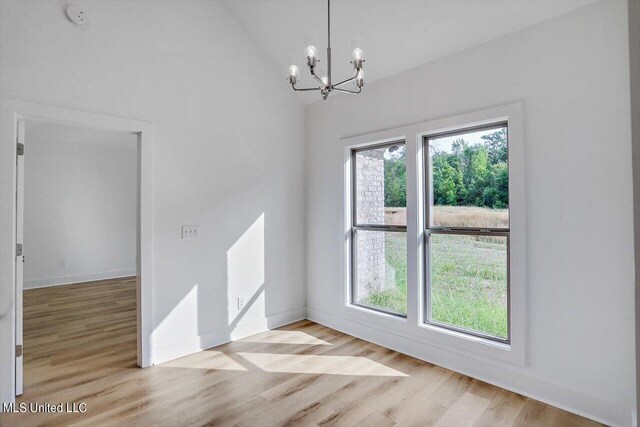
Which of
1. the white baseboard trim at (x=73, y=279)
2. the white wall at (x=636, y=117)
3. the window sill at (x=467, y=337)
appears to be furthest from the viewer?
the white baseboard trim at (x=73, y=279)

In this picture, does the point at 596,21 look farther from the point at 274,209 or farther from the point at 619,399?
the point at 274,209

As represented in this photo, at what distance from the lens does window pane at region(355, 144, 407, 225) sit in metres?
3.47

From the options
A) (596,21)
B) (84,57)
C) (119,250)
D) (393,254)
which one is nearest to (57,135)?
(119,250)

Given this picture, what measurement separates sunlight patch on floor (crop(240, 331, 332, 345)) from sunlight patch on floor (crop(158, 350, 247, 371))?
45 cm

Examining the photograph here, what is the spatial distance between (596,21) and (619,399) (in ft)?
8.04

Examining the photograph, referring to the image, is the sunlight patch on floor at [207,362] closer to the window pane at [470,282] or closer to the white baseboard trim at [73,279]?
the window pane at [470,282]

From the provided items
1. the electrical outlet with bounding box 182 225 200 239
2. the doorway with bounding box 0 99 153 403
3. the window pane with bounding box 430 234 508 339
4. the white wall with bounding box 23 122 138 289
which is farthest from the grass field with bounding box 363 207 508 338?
the white wall with bounding box 23 122 138 289

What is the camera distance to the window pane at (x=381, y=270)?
346 centimetres

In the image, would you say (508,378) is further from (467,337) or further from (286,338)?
(286,338)

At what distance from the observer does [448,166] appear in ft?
10.2

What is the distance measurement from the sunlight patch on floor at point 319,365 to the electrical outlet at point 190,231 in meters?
1.24

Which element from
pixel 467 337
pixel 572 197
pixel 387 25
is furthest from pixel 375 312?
pixel 387 25

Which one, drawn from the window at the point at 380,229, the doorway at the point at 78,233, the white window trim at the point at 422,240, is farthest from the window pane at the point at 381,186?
the doorway at the point at 78,233

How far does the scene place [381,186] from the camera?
368 cm
